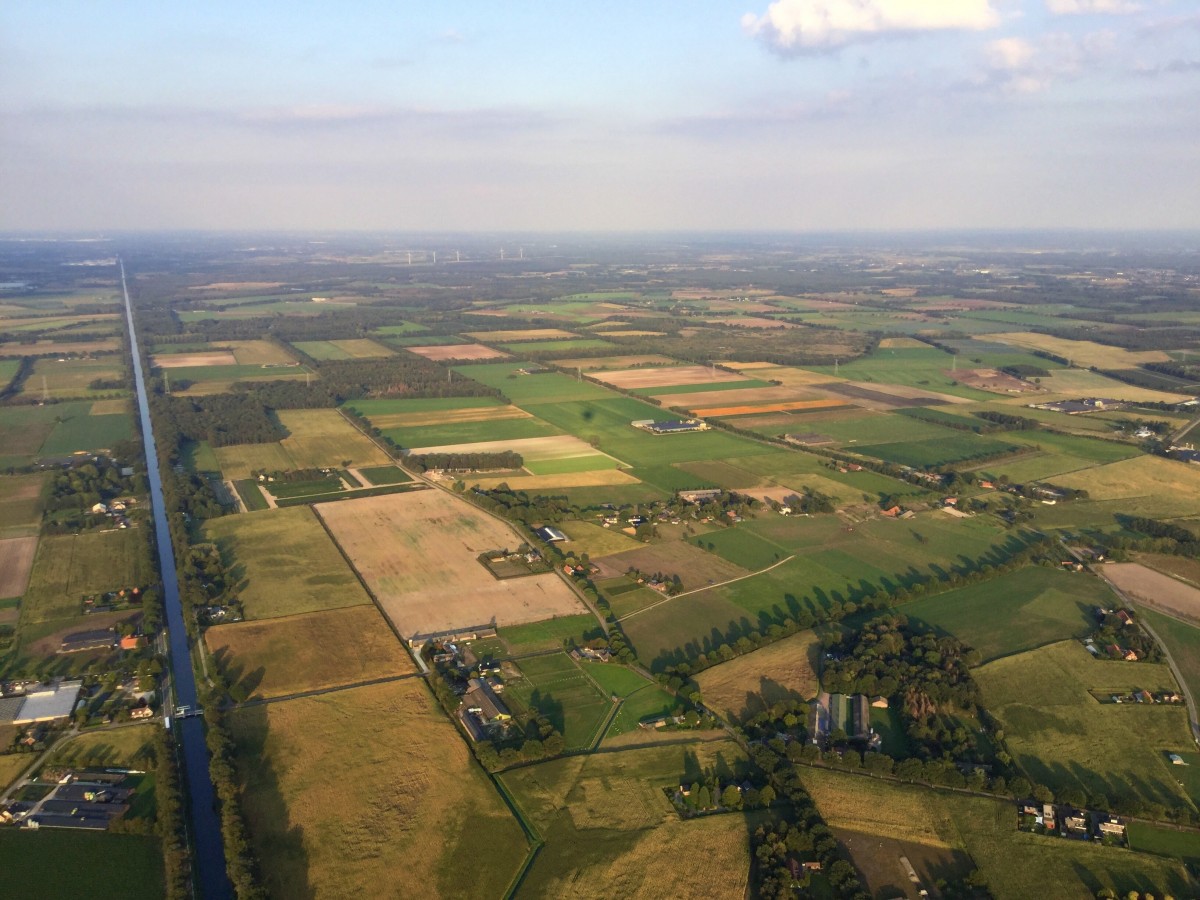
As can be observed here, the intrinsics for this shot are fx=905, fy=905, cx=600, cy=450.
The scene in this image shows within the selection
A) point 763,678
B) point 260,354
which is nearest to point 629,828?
point 763,678

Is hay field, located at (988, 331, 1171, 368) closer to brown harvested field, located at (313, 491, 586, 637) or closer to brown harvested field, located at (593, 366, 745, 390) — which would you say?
brown harvested field, located at (593, 366, 745, 390)

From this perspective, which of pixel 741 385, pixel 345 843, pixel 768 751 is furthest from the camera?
pixel 741 385

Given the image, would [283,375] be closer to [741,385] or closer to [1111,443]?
[741,385]

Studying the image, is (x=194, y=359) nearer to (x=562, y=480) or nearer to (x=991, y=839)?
(x=562, y=480)

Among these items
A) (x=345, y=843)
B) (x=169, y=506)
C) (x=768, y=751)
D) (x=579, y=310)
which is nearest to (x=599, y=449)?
(x=169, y=506)

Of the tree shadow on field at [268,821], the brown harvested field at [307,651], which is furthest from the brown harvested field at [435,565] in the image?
the tree shadow on field at [268,821]

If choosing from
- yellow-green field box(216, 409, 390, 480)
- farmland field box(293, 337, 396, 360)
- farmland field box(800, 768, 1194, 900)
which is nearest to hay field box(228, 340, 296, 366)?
farmland field box(293, 337, 396, 360)
